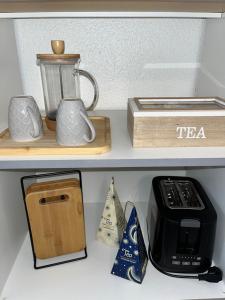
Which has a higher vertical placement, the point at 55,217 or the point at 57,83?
the point at 57,83

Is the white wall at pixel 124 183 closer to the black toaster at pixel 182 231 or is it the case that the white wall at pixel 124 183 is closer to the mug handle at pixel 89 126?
the black toaster at pixel 182 231

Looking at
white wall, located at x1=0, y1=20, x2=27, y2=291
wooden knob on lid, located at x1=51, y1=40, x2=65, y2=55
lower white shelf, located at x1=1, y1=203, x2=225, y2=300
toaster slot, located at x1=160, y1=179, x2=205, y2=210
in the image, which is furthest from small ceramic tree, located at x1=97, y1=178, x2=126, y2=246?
wooden knob on lid, located at x1=51, y1=40, x2=65, y2=55

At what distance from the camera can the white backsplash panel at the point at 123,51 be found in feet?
3.05

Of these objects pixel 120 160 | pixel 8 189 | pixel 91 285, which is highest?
pixel 120 160

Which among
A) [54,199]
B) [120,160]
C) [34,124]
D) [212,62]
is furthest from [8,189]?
[212,62]

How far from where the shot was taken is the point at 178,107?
650 millimetres

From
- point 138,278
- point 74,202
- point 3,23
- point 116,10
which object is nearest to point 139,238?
point 138,278

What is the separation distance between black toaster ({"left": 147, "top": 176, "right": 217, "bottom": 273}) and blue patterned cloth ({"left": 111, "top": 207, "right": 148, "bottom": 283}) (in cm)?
7

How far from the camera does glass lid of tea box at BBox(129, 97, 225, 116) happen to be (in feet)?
1.92

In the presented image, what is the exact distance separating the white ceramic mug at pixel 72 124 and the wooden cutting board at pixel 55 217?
25cm

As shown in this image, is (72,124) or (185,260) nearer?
(72,124)

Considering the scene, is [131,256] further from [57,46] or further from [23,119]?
A: [57,46]

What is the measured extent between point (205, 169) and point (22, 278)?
0.69 m

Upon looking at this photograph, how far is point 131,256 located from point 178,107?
45 centimetres
